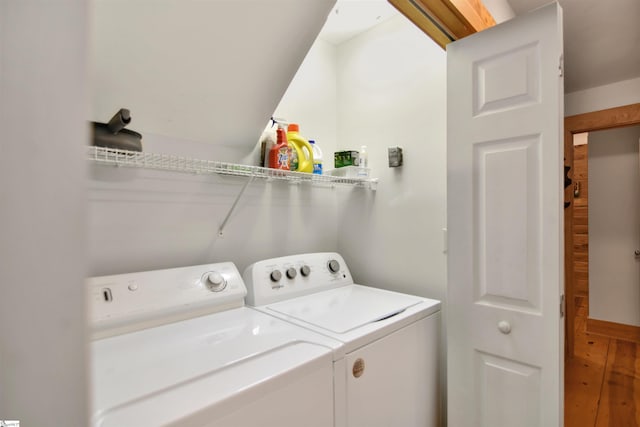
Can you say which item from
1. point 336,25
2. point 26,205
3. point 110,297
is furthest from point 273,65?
point 26,205

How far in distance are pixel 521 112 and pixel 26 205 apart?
1.50 metres

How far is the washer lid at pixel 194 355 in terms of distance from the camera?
2.66ft

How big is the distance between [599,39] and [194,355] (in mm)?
2913

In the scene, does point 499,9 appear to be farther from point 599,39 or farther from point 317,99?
point 317,99

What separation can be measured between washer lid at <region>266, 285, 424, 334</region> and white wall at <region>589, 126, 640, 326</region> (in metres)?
3.44

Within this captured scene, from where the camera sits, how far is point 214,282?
1.44 meters

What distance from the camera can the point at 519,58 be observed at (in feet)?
4.06

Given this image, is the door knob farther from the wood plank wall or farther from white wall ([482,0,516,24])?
the wood plank wall

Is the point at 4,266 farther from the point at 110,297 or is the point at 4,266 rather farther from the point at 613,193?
the point at 613,193

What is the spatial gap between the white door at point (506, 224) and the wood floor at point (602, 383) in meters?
1.32

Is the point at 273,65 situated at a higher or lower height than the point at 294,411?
higher

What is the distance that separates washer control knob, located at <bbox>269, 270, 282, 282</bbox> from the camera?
1.64 metres

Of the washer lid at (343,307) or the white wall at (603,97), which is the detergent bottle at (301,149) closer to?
the washer lid at (343,307)

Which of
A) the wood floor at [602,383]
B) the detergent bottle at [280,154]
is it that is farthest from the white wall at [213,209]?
the wood floor at [602,383]
